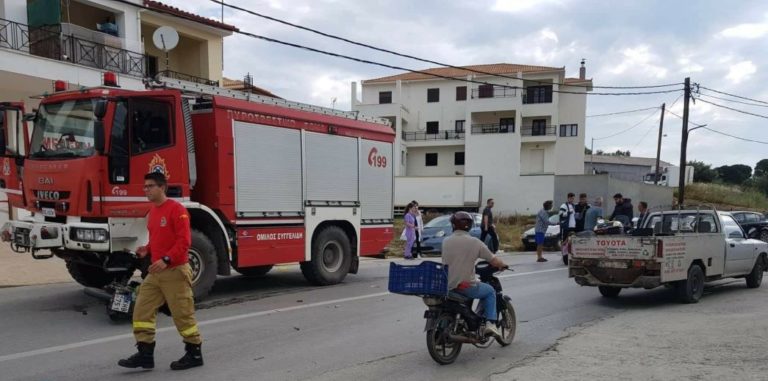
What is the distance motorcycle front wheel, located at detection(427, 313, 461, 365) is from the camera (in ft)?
17.0

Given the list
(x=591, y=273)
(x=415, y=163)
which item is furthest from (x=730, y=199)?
(x=591, y=273)

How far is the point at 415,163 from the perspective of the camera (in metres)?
51.4

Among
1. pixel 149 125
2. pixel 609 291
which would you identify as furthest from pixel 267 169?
pixel 609 291

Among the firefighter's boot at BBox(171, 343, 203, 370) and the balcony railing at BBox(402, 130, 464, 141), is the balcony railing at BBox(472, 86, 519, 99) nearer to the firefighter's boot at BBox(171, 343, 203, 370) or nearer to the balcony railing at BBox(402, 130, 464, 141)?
the balcony railing at BBox(402, 130, 464, 141)

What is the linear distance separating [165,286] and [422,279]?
2332 mm

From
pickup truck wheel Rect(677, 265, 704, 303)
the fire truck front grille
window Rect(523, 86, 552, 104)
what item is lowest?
pickup truck wheel Rect(677, 265, 704, 303)

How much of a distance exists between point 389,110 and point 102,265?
138ft

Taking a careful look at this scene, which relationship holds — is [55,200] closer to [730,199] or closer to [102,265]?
[102,265]

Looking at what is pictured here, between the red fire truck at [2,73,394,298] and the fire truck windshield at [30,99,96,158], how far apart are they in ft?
0.06

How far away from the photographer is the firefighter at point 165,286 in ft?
16.3

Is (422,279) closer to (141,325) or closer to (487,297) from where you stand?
(487,297)

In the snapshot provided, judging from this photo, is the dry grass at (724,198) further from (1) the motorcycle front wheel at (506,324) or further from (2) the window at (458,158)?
(1) the motorcycle front wheel at (506,324)

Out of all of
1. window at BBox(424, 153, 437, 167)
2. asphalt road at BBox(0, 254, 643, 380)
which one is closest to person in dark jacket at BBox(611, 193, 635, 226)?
asphalt road at BBox(0, 254, 643, 380)

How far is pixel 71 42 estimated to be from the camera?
1546 cm
